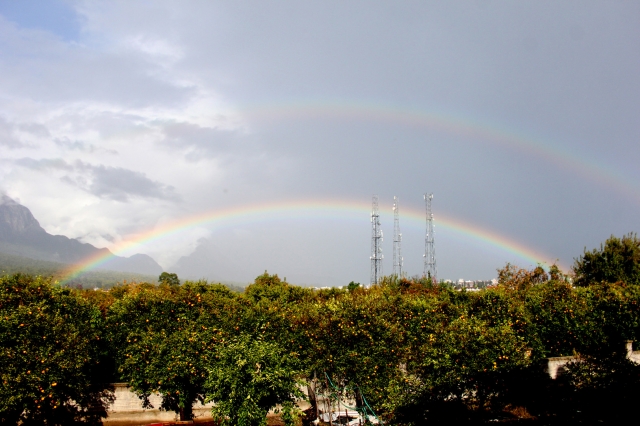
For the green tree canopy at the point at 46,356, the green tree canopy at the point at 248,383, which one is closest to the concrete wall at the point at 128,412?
the green tree canopy at the point at 46,356

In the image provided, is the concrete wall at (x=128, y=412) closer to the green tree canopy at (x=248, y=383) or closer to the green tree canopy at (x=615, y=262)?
the green tree canopy at (x=248, y=383)

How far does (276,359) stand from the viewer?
1241 cm

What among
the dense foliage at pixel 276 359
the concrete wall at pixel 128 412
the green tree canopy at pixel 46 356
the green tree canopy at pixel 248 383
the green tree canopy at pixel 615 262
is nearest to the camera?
the green tree canopy at pixel 248 383

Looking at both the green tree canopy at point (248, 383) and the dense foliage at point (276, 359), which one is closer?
the green tree canopy at point (248, 383)

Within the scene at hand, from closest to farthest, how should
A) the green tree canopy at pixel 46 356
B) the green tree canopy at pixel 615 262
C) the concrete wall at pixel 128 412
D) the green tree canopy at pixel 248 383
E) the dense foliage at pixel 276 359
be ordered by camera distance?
the green tree canopy at pixel 248 383, the dense foliage at pixel 276 359, the green tree canopy at pixel 46 356, the concrete wall at pixel 128 412, the green tree canopy at pixel 615 262

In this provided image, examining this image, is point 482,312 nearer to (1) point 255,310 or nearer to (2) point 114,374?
(1) point 255,310

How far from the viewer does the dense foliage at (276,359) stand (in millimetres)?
13969

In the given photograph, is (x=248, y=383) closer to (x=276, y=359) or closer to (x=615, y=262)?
(x=276, y=359)

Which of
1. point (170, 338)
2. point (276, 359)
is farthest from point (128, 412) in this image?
point (276, 359)

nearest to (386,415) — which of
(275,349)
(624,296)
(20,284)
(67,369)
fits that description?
(275,349)

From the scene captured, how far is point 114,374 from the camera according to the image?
20.7 meters

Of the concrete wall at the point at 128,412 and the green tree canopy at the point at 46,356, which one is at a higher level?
the green tree canopy at the point at 46,356

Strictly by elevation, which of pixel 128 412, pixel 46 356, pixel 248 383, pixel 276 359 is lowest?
pixel 128 412

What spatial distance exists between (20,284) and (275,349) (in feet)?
36.9
